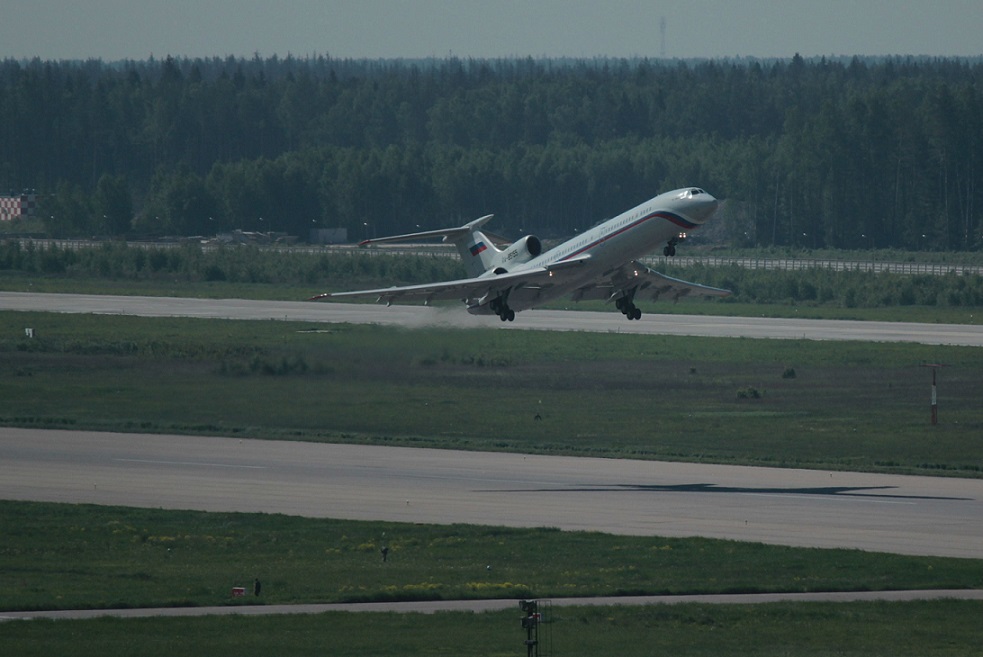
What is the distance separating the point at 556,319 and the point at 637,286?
3918 centimetres

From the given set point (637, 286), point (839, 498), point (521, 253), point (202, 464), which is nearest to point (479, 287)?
point (521, 253)

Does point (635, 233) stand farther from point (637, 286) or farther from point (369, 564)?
point (369, 564)

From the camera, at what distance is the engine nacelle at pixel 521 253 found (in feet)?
201

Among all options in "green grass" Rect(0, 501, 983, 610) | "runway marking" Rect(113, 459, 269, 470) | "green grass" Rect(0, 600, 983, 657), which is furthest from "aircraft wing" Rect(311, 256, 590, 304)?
"green grass" Rect(0, 600, 983, 657)

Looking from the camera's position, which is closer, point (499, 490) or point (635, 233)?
point (499, 490)

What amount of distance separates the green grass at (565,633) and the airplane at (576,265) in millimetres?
23466

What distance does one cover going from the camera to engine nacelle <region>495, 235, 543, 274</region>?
6141 centimetres

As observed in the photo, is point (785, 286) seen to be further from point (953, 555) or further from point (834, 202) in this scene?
point (953, 555)

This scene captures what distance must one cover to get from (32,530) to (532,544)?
14.0 metres

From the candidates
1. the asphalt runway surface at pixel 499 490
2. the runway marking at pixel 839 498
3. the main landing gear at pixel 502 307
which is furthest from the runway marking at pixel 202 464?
the runway marking at pixel 839 498

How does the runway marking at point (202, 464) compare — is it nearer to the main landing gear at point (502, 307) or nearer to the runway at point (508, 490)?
the runway at point (508, 490)

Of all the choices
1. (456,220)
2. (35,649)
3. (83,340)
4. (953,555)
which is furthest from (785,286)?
(35,649)

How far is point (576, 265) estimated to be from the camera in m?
56.6

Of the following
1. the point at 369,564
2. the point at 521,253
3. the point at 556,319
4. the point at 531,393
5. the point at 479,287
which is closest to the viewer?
the point at 369,564
